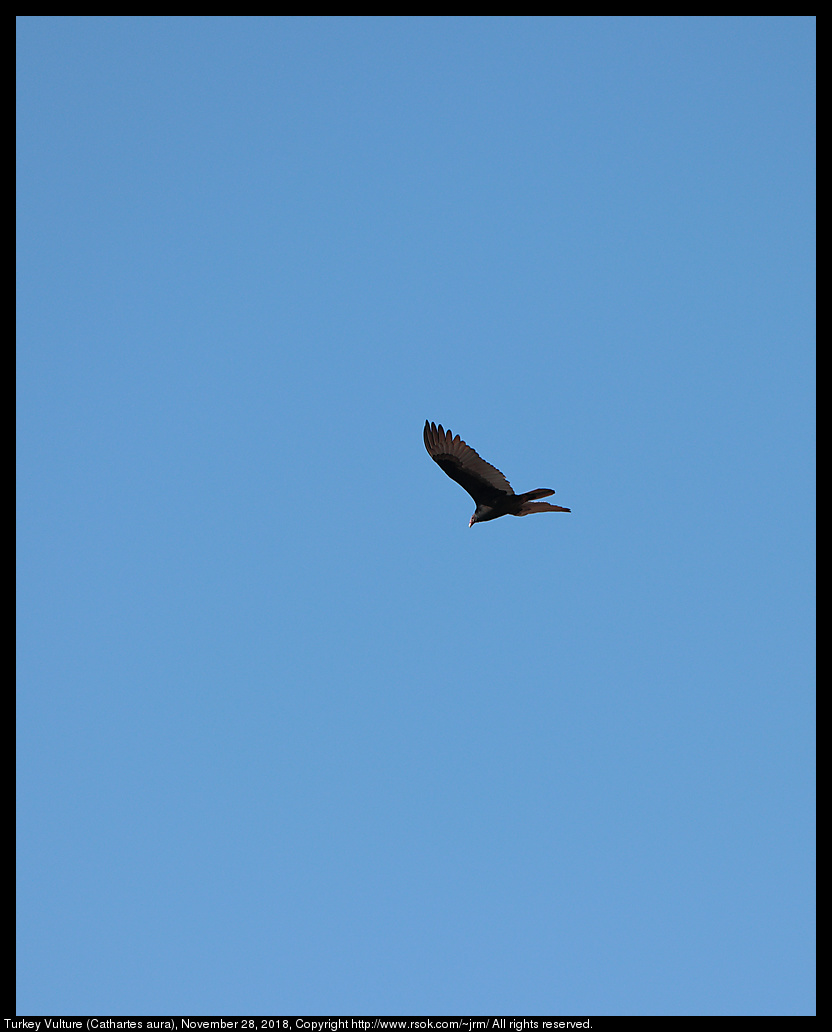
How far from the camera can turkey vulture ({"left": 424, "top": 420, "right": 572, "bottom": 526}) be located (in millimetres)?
18906

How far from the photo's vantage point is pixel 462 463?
19062mm

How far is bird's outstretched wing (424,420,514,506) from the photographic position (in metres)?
18.9

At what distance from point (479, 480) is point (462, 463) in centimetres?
47

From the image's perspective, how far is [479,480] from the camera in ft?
63.1

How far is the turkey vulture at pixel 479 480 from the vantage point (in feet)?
62.0

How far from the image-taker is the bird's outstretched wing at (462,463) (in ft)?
62.0
